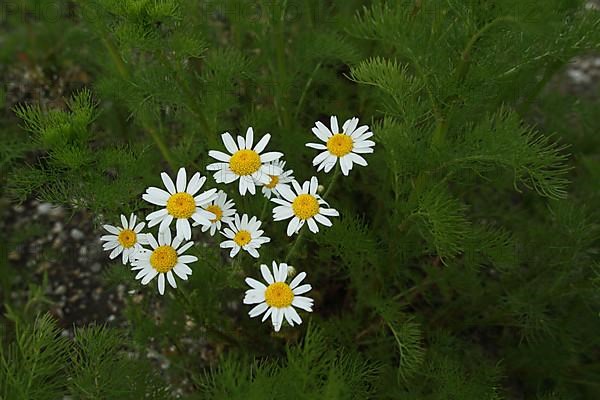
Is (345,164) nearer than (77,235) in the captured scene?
Yes

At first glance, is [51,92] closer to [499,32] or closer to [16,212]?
[16,212]

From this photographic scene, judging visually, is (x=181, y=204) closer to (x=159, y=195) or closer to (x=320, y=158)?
A: (x=159, y=195)

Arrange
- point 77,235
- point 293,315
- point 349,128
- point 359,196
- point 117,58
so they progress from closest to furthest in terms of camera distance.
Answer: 1. point 293,315
2. point 349,128
3. point 117,58
4. point 359,196
5. point 77,235

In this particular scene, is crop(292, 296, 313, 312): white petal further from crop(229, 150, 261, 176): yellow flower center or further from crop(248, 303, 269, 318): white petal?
crop(229, 150, 261, 176): yellow flower center

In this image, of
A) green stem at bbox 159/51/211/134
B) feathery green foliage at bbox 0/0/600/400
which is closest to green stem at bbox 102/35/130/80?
feathery green foliage at bbox 0/0/600/400

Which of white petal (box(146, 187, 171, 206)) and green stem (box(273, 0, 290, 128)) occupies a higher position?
green stem (box(273, 0, 290, 128))

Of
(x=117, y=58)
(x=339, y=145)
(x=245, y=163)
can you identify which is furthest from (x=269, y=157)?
Answer: (x=117, y=58)
